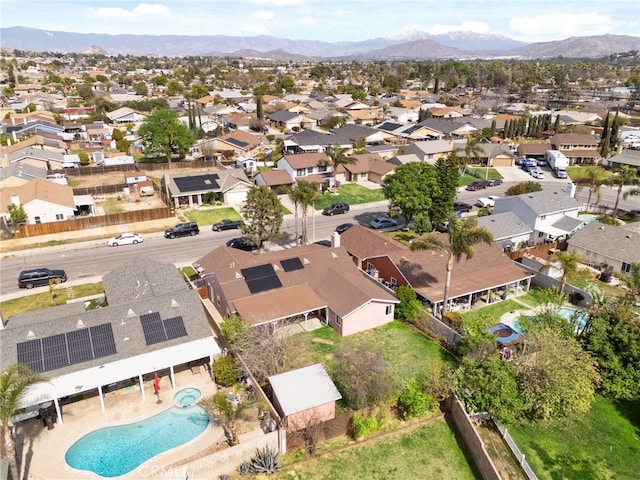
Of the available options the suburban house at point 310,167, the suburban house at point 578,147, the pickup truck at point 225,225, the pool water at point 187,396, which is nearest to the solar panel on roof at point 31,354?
the pool water at point 187,396

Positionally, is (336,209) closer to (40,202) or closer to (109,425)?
(40,202)

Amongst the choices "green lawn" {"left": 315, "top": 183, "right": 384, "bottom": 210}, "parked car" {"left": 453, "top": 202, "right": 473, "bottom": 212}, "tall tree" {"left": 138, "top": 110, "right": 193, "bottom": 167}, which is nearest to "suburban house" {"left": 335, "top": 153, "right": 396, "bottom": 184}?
"green lawn" {"left": 315, "top": 183, "right": 384, "bottom": 210}

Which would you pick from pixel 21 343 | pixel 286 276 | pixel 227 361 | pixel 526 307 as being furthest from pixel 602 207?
pixel 21 343

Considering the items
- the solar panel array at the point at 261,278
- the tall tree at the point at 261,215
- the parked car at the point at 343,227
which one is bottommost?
the parked car at the point at 343,227

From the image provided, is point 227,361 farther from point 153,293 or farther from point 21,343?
point 21,343

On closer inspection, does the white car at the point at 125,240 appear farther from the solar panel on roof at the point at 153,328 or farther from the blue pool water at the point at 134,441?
the blue pool water at the point at 134,441

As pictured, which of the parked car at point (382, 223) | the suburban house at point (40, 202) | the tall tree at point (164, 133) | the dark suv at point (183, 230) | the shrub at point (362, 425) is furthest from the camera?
the tall tree at point (164, 133)
